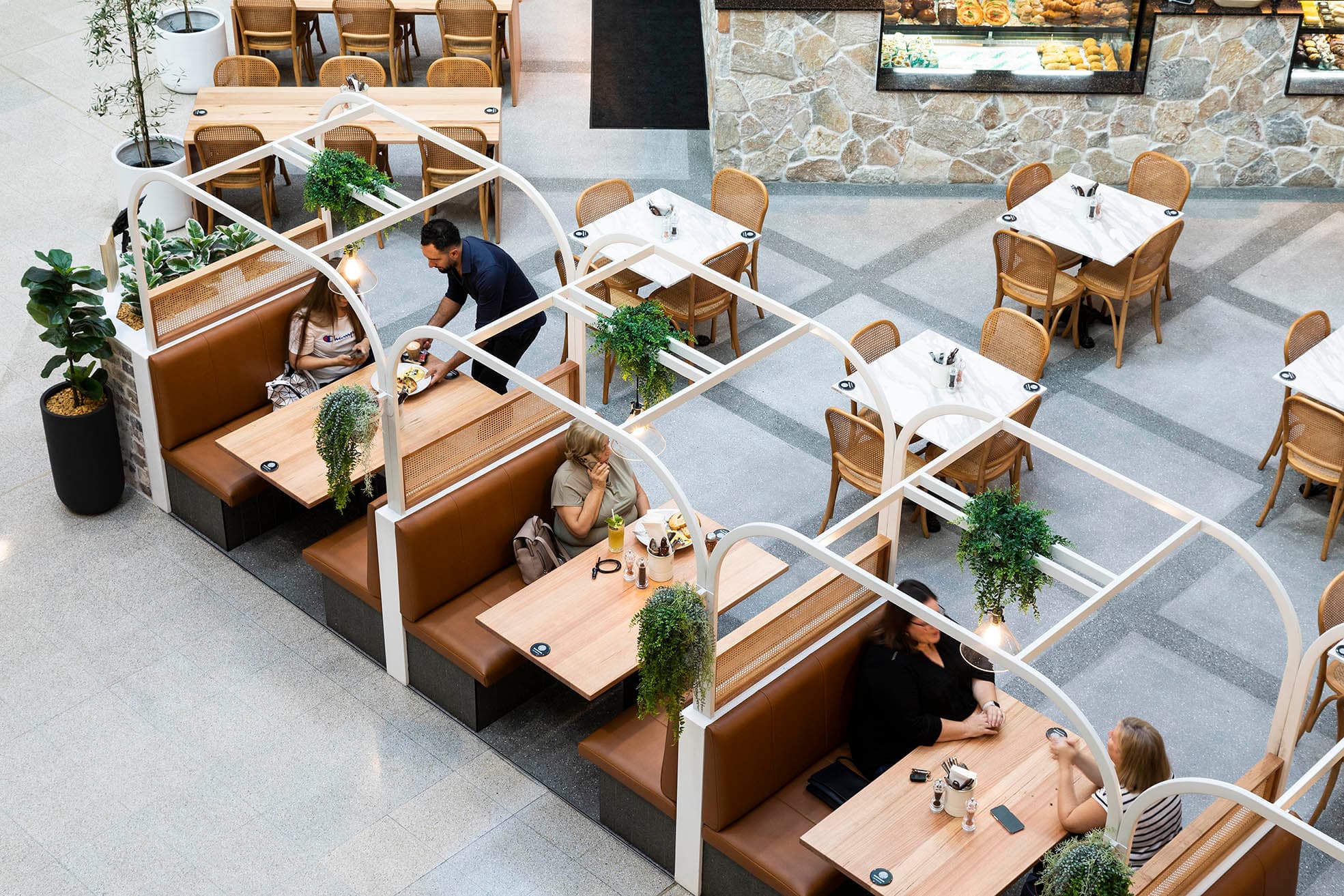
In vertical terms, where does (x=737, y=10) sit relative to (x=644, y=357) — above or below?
above

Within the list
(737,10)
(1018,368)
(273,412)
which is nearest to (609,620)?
(273,412)

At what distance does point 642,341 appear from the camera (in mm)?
6344

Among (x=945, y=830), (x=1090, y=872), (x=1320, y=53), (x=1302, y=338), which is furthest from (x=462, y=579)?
(x=1320, y=53)

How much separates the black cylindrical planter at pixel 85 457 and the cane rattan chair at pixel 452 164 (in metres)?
3.18

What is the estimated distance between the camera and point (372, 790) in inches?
272

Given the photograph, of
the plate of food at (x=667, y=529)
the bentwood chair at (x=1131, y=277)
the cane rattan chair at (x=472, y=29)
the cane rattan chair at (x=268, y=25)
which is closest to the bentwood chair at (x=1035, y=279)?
the bentwood chair at (x=1131, y=277)

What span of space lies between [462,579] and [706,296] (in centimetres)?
297

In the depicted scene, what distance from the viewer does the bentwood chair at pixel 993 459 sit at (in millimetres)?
8066

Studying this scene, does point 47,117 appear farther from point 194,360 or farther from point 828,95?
point 828,95

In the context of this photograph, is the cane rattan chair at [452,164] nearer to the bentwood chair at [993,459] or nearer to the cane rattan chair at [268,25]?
the cane rattan chair at [268,25]

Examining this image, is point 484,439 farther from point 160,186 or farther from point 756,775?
point 160,186

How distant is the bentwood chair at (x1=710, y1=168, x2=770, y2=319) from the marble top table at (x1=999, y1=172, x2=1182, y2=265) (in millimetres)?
1557

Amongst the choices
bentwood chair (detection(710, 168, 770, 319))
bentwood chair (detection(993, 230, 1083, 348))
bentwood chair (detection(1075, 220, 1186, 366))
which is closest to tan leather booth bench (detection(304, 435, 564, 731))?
bentwood chair (detection(710, 168, 770, 319))

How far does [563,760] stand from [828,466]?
8.81ft
